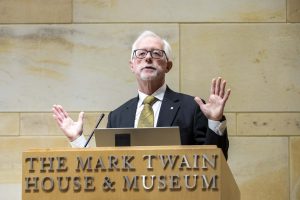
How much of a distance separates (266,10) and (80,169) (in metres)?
3.70

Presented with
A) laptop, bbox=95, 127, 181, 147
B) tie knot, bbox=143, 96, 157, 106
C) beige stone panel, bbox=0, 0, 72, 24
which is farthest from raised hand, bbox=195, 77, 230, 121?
beige stone panel, bbox=0, 0, 72, 24

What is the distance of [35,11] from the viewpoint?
7672mm

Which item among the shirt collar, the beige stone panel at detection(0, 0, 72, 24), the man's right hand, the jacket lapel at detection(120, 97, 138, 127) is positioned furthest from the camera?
the beige stone panel at detection(0, 0, 72, 24)

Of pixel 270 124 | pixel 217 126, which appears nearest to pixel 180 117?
pixel 217 126

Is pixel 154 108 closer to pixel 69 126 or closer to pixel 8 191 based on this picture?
pixel 69 126

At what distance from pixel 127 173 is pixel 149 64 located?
5.27 feet

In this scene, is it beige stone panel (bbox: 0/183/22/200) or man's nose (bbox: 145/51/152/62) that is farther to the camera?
beige stone panel (bbox: 0/183/22/200)

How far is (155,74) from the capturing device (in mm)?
5789

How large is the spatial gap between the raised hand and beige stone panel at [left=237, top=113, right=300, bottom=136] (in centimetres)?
248

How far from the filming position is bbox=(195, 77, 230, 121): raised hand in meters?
4.86

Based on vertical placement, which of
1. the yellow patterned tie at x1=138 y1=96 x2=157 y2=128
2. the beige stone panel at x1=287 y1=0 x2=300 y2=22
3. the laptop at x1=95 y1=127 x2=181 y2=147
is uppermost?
the beige stone panel at x1=287 y1=0 x2=300 y2=22

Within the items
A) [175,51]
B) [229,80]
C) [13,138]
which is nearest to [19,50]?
[13,138]

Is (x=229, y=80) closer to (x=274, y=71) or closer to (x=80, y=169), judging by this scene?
(x=274, y=71)

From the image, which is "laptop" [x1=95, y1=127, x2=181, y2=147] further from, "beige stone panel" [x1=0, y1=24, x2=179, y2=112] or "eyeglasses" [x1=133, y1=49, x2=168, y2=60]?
"beige stone panel" [x1=0, y1=24, x2=179, y2=112]
